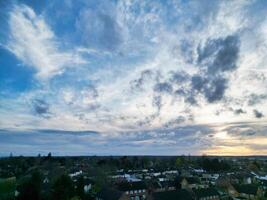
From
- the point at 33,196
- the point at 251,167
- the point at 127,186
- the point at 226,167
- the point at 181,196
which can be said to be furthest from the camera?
the point at 251,167

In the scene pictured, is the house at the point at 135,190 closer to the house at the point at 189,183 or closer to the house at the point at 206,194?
the house at the point at 206,194

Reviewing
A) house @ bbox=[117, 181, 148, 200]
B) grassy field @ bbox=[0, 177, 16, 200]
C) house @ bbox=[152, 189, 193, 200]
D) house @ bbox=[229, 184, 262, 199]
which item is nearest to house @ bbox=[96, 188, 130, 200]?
house @ bbox=[152, 189, 193, 200]

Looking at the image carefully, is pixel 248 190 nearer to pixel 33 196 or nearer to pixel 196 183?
pixel 196 183

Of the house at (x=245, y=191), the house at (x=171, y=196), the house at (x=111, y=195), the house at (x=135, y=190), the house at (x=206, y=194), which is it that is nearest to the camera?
the house at (x=171, y=196)

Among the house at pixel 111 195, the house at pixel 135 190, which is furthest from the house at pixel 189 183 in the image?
Answer: the house at pixel 111 195

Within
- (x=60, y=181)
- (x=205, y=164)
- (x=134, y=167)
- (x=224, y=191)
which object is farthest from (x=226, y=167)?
(x=60, y=181)

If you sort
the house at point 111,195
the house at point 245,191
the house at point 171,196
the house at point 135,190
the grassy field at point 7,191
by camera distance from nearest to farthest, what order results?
the house at point 171,196 < the house at point 111,195 < the grassy field at point 7,191 < the house at point 135,190 < the house at point 245,191

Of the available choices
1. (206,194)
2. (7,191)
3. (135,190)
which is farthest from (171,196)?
(7,191)

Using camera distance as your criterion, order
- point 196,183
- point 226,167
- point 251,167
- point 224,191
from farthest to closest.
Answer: point 251,167 → point 226,167 → point 196,183 → point 224,191

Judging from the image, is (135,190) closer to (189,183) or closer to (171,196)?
(171,196)
